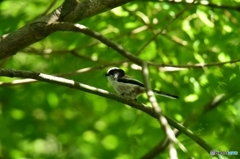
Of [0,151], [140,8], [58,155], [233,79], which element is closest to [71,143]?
[58,155]

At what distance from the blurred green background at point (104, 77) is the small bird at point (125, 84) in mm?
193

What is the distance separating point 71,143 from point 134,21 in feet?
6.31

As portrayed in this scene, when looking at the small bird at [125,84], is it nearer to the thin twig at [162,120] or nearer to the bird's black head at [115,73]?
the bird's black head at [115,73]

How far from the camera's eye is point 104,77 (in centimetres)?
638

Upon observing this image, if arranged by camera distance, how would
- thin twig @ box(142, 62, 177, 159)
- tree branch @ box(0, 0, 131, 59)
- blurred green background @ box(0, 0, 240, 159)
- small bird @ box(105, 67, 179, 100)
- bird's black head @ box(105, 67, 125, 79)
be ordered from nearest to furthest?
thin twig @ box(142, 62, 177, 159), tree branch @ box(0, 0, 131, 59), small bird @ box(105, 67, 179, 100), blurred green background @ box(0, 0, 240, 159), bird's black head @ box(105, 67, 125, 79)

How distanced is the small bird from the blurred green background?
0.63 ft

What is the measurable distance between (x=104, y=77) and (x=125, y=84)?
0.90 metres

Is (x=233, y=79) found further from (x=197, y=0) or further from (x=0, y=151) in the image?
(x=0, y=151)

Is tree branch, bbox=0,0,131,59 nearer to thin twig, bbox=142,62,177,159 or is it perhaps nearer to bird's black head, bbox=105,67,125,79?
thin twig, bbox=142,62,177,159

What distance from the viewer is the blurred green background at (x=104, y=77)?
5.51 m

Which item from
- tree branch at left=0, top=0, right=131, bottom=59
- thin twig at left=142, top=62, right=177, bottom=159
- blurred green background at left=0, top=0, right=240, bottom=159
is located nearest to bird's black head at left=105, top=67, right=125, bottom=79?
blurred green background at left=0, top=0, right=240, bottom=159

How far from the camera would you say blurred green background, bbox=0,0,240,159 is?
551cm

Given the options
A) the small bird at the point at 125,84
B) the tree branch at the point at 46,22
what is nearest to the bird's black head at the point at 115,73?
the small bird at the point at 125,84

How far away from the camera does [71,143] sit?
647 cm
